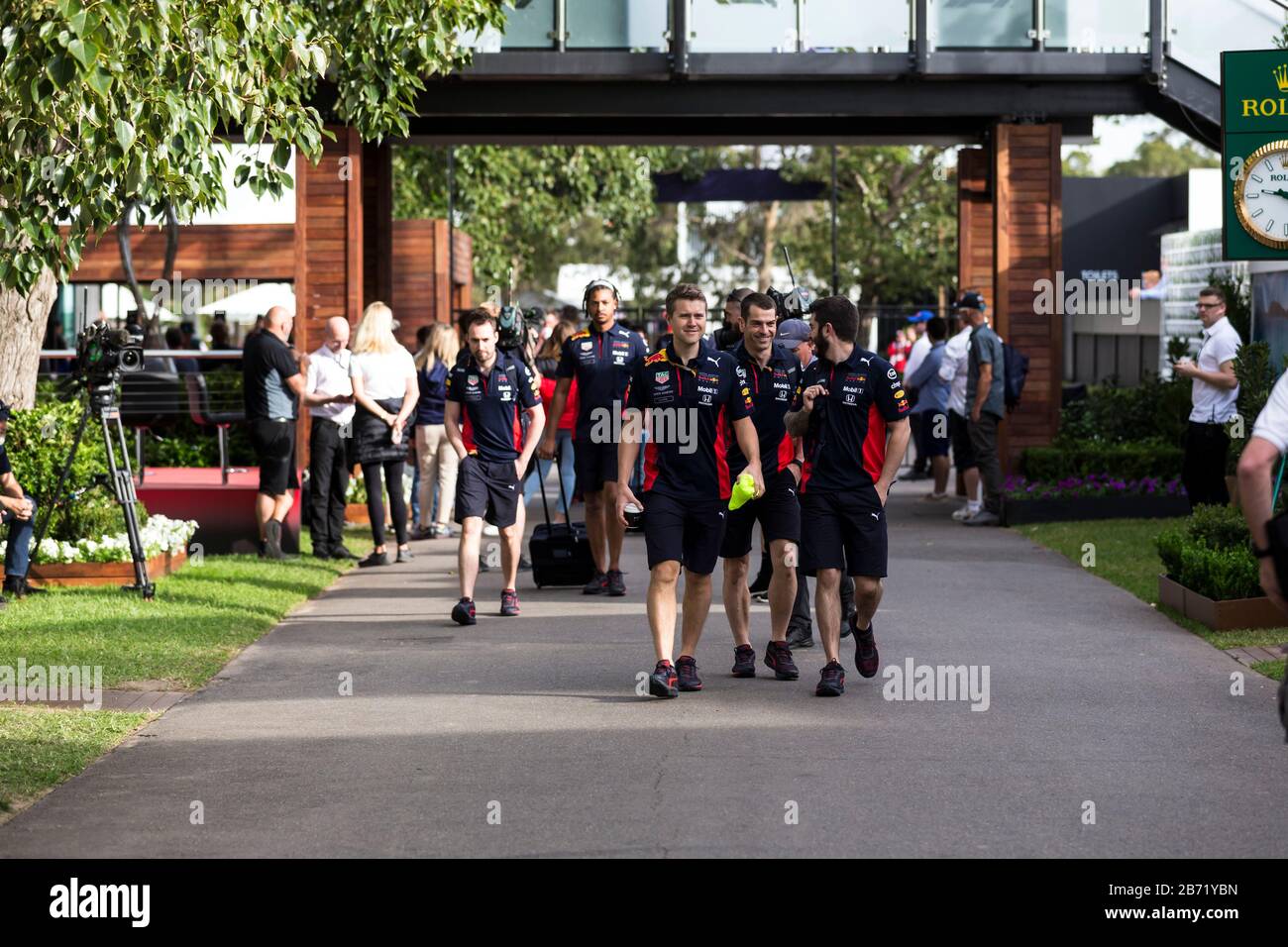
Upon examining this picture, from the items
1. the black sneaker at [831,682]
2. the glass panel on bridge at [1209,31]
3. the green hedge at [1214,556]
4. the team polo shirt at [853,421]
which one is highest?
the glass panel on bridge at [1209,31]

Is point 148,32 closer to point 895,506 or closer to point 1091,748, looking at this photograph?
point 1091,748

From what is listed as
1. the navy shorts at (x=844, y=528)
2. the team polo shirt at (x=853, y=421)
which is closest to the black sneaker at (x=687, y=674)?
the navy shorts at (x=844, y=528)

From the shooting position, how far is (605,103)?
19.1 m

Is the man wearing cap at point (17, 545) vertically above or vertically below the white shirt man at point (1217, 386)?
below

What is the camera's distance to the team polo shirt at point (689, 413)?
29.8ft

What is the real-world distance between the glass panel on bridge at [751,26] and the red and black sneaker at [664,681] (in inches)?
440

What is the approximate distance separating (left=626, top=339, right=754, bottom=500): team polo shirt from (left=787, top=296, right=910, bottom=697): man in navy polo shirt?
16.6 inches

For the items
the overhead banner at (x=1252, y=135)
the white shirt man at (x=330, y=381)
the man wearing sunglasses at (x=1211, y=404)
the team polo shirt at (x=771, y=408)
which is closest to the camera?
the team polo shirt at (x=771, y=408)

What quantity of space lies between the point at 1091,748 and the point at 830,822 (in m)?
1.73

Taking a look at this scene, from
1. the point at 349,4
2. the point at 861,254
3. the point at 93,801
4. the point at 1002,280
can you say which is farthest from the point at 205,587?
the point at 861,254

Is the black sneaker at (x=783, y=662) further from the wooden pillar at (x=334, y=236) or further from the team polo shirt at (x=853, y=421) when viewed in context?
the wooden pillar at (x=334, y=236)

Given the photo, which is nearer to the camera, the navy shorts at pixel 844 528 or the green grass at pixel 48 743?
the green grass at pixel 48 743

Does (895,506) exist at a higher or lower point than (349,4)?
lower

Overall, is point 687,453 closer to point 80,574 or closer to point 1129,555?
point 80,574
